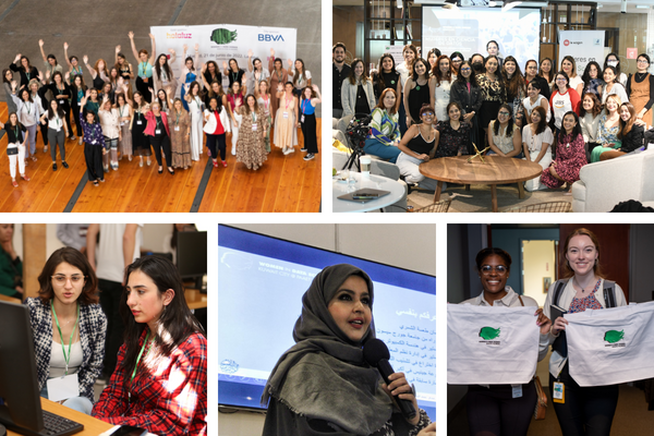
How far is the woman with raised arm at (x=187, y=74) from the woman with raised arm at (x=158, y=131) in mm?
149

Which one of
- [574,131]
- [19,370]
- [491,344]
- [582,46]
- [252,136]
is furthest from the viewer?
[252,136]

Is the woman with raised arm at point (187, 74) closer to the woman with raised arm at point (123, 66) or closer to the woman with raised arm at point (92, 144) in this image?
the woman with raised arm at point (123, 66)

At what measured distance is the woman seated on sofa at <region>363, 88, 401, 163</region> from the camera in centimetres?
287

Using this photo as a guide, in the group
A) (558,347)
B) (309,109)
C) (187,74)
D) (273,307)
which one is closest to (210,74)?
(187,74)

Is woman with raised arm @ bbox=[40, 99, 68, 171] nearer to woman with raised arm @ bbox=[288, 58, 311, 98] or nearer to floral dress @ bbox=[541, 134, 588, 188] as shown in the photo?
woman with raised arm @ bbox=[288, 58, 311, 98]

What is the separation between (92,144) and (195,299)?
54.7 inches

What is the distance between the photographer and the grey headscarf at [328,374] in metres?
2.40

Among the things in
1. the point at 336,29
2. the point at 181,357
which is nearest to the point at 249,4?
the point at 336,29

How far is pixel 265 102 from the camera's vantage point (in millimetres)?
3430

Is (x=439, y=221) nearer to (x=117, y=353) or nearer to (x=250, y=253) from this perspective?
(x=250, y=253)

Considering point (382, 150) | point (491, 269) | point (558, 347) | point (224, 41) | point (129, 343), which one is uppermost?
point (224, 41)

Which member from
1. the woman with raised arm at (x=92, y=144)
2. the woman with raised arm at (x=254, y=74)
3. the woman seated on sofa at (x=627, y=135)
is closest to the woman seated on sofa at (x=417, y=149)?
the woman seated on sofa at (x=627, y=135)

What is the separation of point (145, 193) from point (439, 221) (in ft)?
5.69

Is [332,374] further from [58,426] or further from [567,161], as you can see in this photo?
[567,161]
